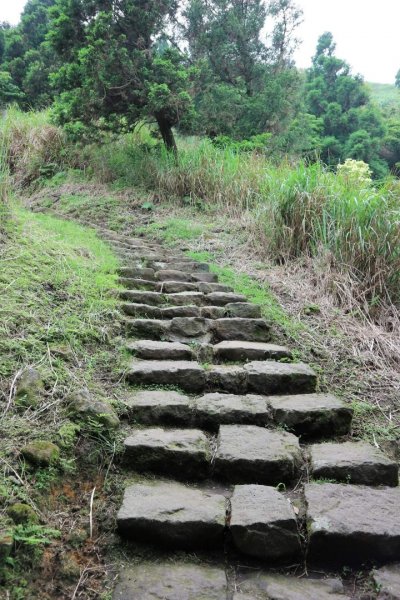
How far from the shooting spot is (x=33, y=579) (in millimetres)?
1341

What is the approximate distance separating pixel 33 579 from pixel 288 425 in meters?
1.25

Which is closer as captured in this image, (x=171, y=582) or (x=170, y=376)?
(x=171, y=582)

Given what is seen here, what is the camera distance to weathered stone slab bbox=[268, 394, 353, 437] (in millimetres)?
2174

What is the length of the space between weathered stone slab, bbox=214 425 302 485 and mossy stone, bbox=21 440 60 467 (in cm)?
65

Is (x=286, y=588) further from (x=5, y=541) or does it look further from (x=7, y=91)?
(x=7, y=91)

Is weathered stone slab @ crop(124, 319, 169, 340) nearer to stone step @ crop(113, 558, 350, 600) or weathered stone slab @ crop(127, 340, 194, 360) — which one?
weathered stone slab @ crop(127, 340, 194, 360)

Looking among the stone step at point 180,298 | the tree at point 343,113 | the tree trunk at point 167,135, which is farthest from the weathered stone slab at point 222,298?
the tree at point 343,113

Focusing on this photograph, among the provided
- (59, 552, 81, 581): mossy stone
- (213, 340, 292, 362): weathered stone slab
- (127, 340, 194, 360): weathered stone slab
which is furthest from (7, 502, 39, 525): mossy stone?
(213, 340, 292, 362): weathered stone slab

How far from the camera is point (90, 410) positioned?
1.98 metres

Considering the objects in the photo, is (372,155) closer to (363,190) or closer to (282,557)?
(363,190)

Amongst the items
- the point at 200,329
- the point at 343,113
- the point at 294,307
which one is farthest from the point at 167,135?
the point at 343,113

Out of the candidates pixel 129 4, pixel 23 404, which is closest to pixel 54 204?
pixel 129 4

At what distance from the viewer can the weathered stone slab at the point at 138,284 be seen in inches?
145

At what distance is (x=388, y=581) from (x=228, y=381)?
1208 mm
